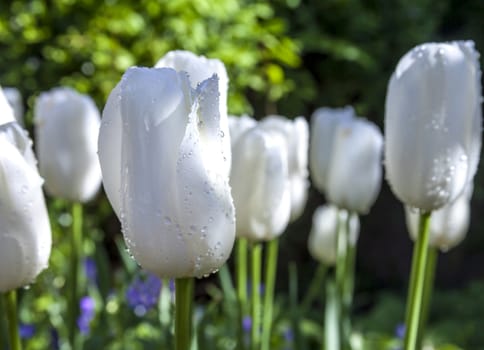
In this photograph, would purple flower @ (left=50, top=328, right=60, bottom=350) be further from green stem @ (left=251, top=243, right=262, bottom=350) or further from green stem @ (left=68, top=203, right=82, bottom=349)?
green stem @ (left=251, top=243, right=262, bottom=350)

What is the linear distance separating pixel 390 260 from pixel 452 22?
147 cm

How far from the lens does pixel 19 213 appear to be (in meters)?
0.82

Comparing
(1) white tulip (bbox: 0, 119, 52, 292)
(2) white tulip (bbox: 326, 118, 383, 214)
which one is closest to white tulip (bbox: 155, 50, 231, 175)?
(1) white tulip (bbox: 0, 119, 52, 292)

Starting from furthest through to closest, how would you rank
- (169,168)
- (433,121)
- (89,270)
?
(89,270), (433,121), (169,168)

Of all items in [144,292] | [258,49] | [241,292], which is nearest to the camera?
[241,292]

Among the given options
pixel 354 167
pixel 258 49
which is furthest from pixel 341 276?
pixel 258 49

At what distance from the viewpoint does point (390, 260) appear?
4613 mm

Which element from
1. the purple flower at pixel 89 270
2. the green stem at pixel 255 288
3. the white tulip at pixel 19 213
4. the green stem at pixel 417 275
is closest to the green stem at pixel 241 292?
the green stem at pixel 255 288

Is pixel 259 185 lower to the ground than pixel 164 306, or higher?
higher

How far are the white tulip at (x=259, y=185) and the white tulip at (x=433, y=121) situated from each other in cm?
22

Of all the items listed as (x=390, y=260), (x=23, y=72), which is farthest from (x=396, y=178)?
(x=390, y=260)

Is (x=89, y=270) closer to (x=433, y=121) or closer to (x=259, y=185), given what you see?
(x=259, y=185)

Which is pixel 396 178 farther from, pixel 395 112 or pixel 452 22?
pixel 452 22

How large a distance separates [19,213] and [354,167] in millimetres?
871
